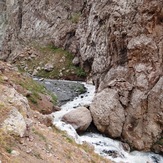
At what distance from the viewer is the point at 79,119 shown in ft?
72.4

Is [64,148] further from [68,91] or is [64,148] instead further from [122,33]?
[68,91]

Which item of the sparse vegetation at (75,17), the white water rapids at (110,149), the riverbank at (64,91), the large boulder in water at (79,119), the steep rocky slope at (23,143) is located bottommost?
the riverbank at (64,91)

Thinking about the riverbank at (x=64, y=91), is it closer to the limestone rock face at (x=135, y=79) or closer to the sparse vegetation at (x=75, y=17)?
the limestone rock face at (x=135, y=79)

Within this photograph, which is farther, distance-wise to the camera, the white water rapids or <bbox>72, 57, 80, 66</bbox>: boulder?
<bbox>72, 57, 80, 66</bbox>: boulder

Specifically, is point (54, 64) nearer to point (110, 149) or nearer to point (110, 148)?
point (110, 148)

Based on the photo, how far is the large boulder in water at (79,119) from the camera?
2183 cm

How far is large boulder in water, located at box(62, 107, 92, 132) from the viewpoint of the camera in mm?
21828

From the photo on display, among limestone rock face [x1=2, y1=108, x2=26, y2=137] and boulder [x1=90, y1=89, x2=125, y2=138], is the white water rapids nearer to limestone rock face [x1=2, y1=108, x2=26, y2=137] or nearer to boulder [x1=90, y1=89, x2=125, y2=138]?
boulder [x1=90, y1=89, x2=125, y2=138]

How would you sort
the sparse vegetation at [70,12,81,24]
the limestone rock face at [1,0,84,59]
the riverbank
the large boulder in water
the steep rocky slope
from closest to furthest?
the steep rocky slope < the large boulder in water < the riverbank < the sparse vegetation at [70,12,81,24] < the limestone rock face at [1,0,84,59]

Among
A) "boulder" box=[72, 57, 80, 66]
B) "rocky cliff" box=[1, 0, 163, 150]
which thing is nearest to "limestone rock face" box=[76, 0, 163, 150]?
"rocky cliff" box=[1, 0, 163, 150]

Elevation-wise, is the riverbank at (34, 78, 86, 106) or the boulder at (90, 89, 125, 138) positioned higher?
the boulder at (90, 89, 125, 138)

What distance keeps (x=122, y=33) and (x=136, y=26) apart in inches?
69.7

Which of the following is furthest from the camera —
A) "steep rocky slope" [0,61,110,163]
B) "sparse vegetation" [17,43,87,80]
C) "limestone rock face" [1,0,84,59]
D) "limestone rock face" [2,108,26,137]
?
A: "limestone rock face" [1,0,84,59]

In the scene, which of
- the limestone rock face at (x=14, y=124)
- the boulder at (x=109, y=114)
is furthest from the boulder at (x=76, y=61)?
the limestone rock face at (x=14, y=124)
